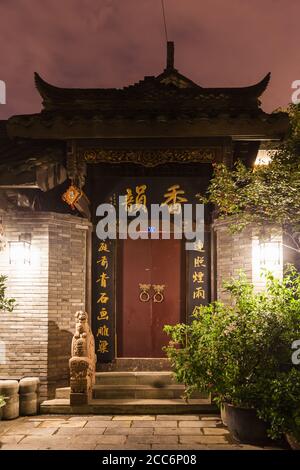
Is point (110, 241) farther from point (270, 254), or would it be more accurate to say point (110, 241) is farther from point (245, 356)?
point (245, 356)

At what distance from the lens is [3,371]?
976cm

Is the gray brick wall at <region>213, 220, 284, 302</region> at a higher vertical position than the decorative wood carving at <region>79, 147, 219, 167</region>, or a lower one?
lower

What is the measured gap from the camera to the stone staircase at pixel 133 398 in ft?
30.2

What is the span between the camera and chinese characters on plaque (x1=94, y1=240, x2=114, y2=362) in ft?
35.0

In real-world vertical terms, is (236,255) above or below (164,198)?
below

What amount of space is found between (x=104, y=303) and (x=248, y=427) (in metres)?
4.52

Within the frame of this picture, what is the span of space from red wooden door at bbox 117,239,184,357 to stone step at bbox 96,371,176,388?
67 cm

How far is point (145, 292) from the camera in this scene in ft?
35.9

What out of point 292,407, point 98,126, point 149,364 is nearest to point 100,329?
point 149,364

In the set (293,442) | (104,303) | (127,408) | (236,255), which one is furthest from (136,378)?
(293,442)

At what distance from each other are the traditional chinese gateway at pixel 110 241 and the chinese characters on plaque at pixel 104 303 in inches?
0.9

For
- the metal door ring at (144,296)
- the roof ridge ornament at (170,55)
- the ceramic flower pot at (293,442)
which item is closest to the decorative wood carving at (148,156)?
the metal door ring at (144,296)

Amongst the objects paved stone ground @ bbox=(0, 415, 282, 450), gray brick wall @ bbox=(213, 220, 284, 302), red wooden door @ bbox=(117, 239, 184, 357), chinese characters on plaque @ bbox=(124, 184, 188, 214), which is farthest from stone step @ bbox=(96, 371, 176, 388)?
chinese characters on plaque @ bbox=(124, 184, 188, 214)

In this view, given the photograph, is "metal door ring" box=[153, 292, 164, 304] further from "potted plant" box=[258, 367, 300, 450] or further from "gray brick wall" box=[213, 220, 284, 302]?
"potted plant" box=[258, 367, 300, 450]
